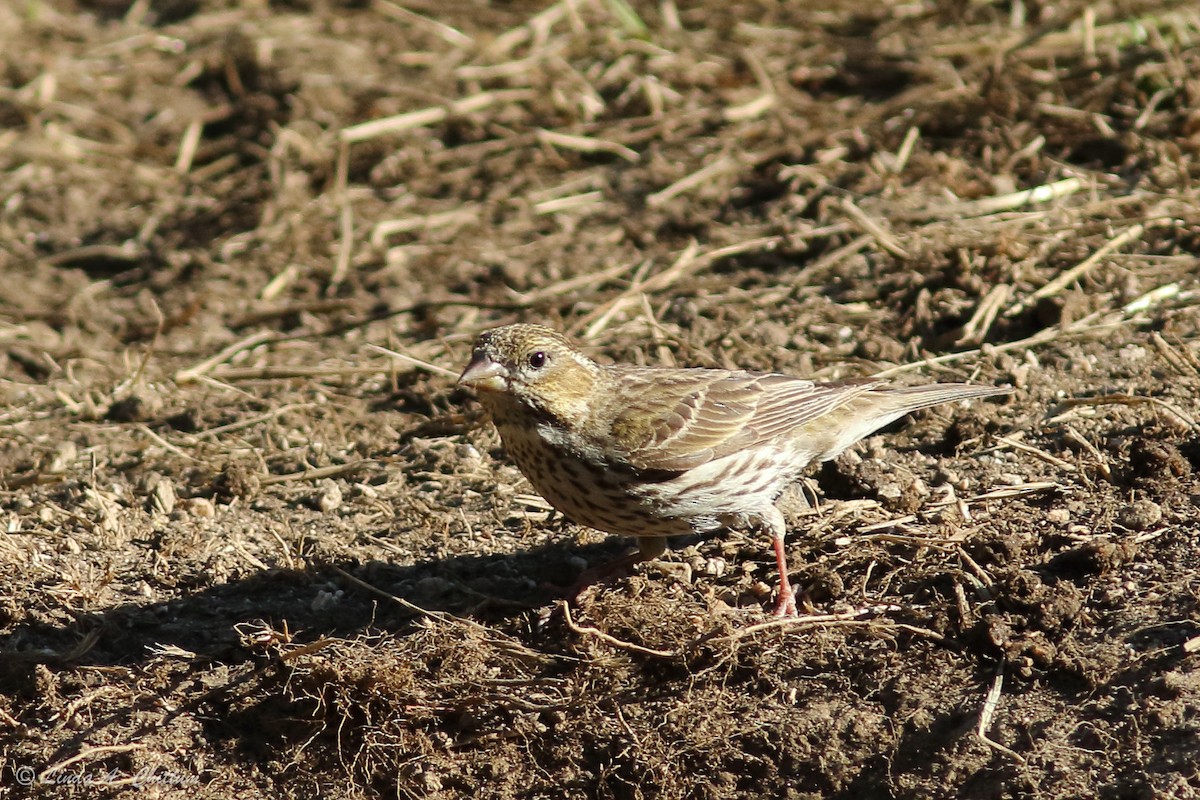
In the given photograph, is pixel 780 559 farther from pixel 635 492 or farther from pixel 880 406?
pixel 880 406

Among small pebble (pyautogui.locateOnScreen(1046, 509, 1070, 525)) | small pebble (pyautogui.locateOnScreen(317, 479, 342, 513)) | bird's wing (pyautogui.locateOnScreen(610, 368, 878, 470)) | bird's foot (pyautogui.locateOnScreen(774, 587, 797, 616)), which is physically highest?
bird's wing (pyautogui.locateOnScreen(610, 368, 878, 470))

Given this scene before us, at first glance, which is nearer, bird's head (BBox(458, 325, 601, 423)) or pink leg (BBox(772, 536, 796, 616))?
pink leg (BBox(772, 536, 796, 616))

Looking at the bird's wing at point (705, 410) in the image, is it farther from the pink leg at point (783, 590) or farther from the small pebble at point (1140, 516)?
the small pebble at point (1140, 516)

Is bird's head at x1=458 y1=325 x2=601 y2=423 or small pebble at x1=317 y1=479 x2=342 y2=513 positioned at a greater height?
bird's head at x1=458 y1=325 x2=601 y2=423

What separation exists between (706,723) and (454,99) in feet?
20.0

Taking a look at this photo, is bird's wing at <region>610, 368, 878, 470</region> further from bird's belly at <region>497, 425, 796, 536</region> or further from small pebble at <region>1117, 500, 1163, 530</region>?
small pebble at <region>1117, 500, 1163, 530</region>

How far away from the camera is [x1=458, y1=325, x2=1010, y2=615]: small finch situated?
527 centimetres

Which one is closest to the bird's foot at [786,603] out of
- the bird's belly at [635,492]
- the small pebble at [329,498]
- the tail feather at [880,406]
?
the bird's belly at [635,492]

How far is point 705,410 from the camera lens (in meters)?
5.55

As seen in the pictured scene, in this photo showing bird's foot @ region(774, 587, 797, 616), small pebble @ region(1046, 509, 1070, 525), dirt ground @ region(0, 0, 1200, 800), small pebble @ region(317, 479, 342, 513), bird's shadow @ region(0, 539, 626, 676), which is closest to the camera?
dirt ground @ region(0, 0, 1200, 800)

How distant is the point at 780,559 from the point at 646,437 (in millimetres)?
725

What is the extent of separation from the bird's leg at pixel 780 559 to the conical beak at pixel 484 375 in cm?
120

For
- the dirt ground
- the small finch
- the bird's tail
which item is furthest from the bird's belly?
the bird's tail

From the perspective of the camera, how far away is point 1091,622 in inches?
193
